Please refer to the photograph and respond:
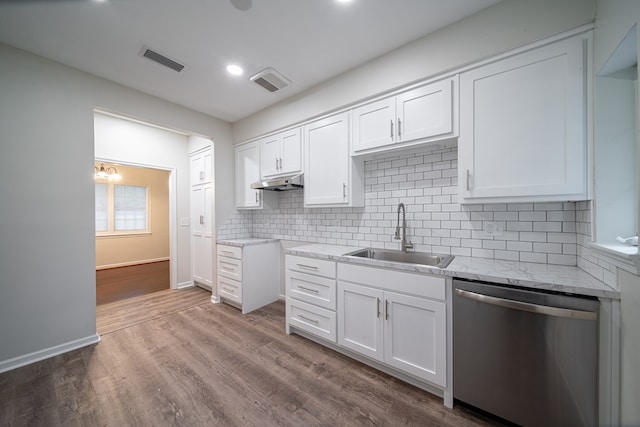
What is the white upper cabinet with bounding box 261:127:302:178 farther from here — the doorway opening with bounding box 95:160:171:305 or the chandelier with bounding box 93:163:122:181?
the chandelier with bounding box 93:163:122:181

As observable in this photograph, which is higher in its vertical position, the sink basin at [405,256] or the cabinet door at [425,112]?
the cabinet door at [425,112]

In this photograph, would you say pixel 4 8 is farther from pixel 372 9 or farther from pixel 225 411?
pixel 225 411

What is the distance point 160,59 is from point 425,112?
249 cm

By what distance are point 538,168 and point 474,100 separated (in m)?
0.65

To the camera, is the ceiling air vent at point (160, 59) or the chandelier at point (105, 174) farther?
the chandelier at point (105, 174)

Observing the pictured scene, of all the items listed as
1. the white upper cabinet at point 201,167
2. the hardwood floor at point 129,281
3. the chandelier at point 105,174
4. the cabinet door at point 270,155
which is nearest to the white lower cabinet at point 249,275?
the cabinet door at point 270,155

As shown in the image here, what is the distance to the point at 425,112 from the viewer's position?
75.9 inches

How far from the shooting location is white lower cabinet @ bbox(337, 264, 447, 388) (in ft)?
5.27

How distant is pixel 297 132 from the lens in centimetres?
286

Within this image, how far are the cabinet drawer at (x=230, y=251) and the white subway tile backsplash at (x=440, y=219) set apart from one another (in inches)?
33.6

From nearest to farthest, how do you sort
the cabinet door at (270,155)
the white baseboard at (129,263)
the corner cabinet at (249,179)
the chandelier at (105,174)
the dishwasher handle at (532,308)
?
the dishwasher handle at (532,308)
the cabinet door at (270,155)
the corner cabinet at (249,179)
the chandelier at (105,174)
the white baseboard at (129,263)

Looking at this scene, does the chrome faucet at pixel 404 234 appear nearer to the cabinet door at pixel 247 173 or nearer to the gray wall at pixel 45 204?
the cabinet door at pixel 247 173

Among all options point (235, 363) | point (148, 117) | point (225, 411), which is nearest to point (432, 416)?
point (225, 411)

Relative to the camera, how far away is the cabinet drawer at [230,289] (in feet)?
10.3
